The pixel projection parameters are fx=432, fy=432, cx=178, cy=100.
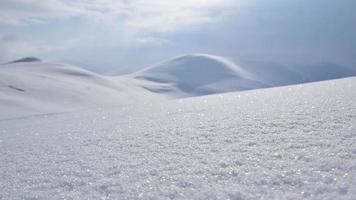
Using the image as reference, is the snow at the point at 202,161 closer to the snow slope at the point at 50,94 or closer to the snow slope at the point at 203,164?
the snow slope at the point at 203,164

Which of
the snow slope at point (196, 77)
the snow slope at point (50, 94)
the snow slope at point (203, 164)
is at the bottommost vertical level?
the snow slope at point (203, 164)

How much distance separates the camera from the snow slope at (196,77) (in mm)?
56000

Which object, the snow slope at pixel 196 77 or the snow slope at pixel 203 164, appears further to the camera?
the snow slope at pixel 196 77

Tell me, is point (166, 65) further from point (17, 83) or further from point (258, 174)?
point (258, 174)

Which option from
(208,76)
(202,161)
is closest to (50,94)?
(202,161)

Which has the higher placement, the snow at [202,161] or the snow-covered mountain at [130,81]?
the snow-covered mountain at [130,81]

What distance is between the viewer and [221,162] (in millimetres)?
3369

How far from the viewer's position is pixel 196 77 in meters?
65.0

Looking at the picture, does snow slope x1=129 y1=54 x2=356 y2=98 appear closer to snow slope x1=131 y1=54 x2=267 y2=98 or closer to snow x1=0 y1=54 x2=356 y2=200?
snow slope x1=131 y1=54 x2=267 y2=98

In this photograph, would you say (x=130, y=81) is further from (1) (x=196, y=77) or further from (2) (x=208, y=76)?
(2) (x=208, y=76)

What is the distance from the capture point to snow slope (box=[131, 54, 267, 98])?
56.0m

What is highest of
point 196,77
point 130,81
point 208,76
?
point 208,76

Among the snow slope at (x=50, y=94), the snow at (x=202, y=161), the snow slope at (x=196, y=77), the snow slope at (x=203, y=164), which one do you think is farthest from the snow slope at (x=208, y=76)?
the snow slope at (x=203, y=164)

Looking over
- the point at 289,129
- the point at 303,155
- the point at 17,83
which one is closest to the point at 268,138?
the point at 289,129
